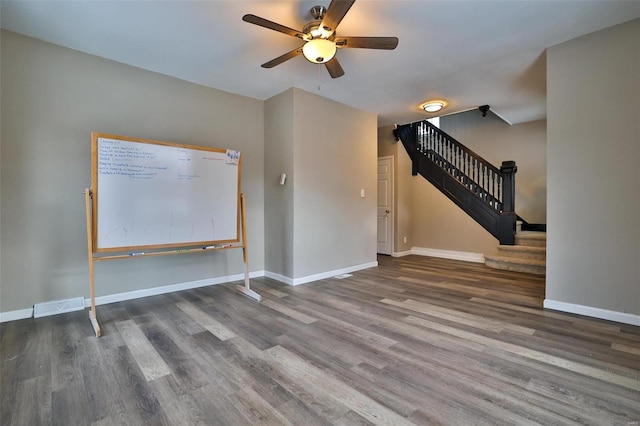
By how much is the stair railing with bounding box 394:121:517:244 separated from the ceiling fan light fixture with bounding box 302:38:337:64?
399 cm

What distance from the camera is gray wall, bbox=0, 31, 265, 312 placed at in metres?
2.76

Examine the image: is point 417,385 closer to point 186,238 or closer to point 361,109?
point 186,238

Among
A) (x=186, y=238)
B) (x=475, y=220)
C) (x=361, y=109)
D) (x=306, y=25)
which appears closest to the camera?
(x=306, y=25)

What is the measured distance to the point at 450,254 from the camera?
6035 mm

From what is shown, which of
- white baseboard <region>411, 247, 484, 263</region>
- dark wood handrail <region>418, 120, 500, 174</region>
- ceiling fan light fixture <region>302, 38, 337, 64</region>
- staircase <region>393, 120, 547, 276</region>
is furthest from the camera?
white baseboard <region>411, 247, 484, 263</region>

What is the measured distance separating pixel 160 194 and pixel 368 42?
245 cm

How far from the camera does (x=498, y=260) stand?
16.4 ft

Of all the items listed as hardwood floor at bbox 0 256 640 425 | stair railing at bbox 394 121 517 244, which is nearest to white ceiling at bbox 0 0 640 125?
stair railing at bbox 394 121 517 244

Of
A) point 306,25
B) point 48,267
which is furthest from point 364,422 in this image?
point 48,267

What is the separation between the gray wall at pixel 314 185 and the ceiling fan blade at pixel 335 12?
1747 millimetres

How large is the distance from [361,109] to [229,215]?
281cm

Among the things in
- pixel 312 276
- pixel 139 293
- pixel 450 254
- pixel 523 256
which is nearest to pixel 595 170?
pixel 523 256

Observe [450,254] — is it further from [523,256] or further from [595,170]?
[595,170]

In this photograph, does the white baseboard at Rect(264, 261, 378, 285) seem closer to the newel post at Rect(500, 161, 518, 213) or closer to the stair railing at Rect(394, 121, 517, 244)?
the stair railing at Rect(394, 121, 517, 244)
